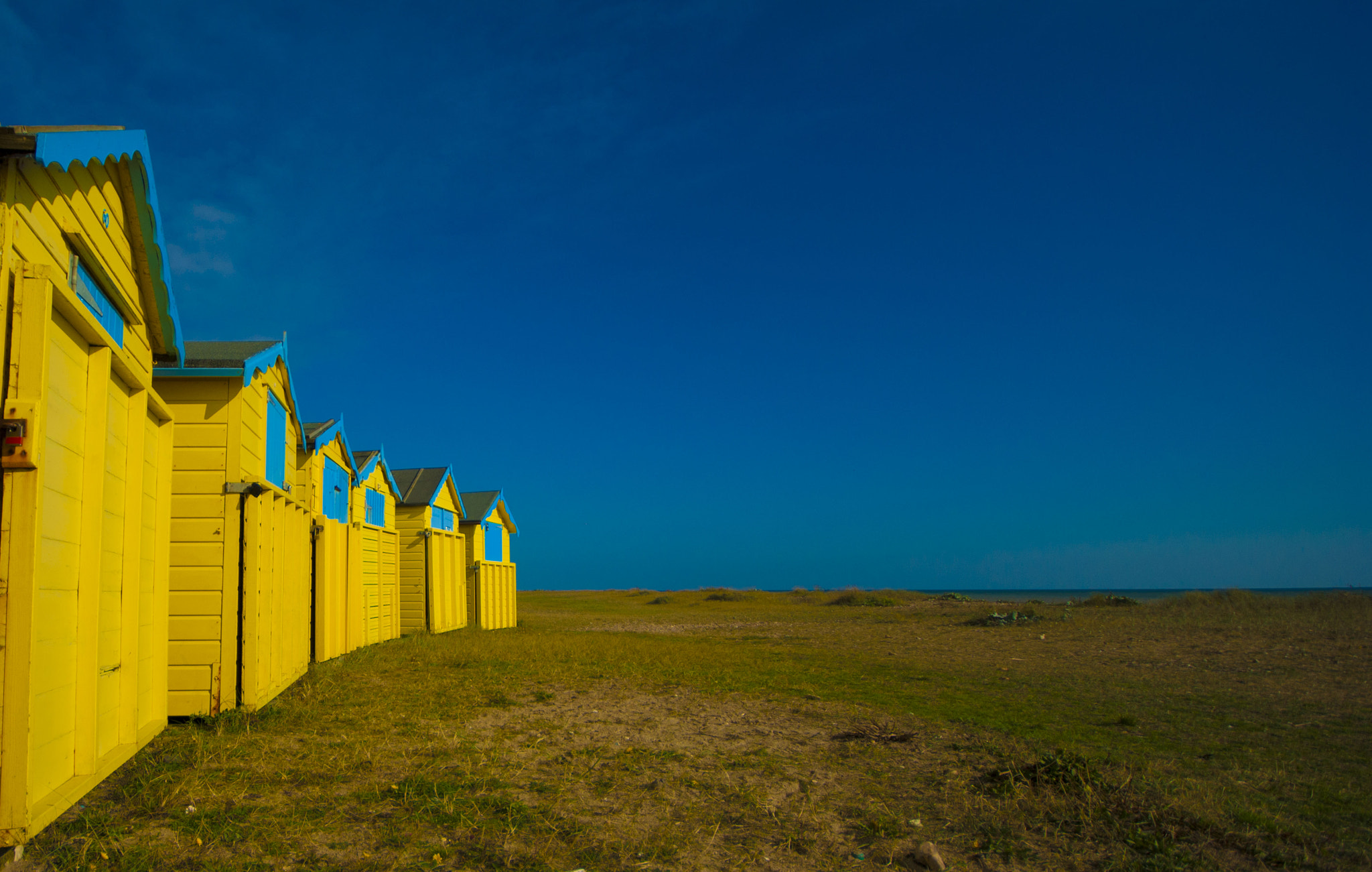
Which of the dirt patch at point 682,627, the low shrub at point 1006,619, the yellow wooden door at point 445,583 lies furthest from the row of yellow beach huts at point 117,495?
the low shrub at point 1006,619

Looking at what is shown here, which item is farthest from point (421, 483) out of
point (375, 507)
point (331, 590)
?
point (331, 590)

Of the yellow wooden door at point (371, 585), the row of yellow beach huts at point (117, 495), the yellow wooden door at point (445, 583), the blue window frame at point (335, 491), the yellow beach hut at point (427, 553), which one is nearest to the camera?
the row of yellow beach huts at point (117, 495)

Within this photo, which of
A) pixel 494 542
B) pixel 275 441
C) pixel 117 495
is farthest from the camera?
pixel 494 542

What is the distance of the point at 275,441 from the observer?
33.8 feet

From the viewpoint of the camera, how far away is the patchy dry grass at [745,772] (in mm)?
5082

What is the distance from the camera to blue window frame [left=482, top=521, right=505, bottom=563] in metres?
26.9

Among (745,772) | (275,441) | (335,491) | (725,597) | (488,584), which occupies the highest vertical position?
(275,441)

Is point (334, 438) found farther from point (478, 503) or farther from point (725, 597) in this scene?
point (725, 597)

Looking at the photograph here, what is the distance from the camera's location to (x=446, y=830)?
17.6ft

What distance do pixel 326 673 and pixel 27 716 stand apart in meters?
8.32

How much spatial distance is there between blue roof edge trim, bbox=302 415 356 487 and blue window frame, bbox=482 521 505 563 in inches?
403

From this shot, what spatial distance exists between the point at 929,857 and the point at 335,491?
1231 cm

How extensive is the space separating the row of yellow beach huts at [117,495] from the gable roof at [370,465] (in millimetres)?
4428

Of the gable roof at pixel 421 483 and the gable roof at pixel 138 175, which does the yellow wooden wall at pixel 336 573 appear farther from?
the gable roof at pixel 138 175
